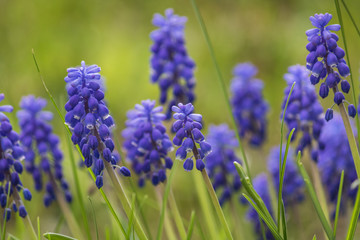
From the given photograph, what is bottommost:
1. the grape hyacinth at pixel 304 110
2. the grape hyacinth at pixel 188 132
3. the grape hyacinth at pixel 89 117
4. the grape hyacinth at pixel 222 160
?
the grape hyacinth at pixel 222 160

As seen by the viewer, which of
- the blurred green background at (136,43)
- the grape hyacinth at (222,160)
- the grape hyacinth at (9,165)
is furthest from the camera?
the blurred green background at (136,43)

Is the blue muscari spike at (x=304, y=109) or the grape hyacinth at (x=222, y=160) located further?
the grape hyacinth at (x=222, y=160)

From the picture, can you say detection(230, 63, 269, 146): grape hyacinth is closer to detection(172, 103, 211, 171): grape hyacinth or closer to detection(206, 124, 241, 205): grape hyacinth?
detection(206, 124, 241, 205): grape hyacinth

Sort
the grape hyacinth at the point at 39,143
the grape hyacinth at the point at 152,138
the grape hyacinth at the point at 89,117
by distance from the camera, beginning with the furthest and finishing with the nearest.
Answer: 1. the grape hyacinth at the point at 39,143
2. the grape hyacinth at the point at 152,138
3. the grape hyacinth at the point at 89,117

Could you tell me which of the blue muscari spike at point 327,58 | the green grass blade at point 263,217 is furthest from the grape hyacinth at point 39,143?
the blue muscari spike at point 327,58

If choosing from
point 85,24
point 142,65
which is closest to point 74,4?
point 85,24

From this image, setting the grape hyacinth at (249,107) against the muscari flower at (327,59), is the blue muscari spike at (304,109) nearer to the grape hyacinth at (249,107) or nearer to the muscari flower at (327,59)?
the muscari flower at (327,59)

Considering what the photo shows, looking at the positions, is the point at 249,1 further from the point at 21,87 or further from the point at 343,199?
the point at 343,199
